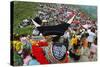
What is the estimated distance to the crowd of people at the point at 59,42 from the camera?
206 centimetres

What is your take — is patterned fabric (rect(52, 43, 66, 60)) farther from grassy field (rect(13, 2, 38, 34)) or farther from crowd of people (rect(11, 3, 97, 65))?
grassy field (rect(13, 2, 38, 34))

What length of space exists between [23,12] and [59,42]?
49 centimetres

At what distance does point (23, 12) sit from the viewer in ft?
6.75

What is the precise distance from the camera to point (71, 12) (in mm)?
2254

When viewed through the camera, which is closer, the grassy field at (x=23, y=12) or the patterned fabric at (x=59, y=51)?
the grassy field at (x=23, y=12)

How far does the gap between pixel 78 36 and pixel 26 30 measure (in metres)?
0.59

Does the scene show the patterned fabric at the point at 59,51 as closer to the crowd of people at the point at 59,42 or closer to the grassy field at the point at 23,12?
the crowd of people at the point at 59,42

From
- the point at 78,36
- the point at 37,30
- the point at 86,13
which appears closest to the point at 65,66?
the point at 78,36

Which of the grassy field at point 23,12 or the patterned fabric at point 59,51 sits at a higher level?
the grassy field at point 23,12

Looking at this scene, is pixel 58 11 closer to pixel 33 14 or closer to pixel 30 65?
pixel 33 14

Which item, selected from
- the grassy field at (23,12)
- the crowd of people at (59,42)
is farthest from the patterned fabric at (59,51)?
the grassy field at (23,12)

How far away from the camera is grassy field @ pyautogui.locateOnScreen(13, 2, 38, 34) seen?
2027 millimetres

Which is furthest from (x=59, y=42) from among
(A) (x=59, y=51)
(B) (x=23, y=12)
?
(B) (x=23, y=12)

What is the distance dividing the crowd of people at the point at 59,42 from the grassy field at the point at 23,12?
1.7 inches
